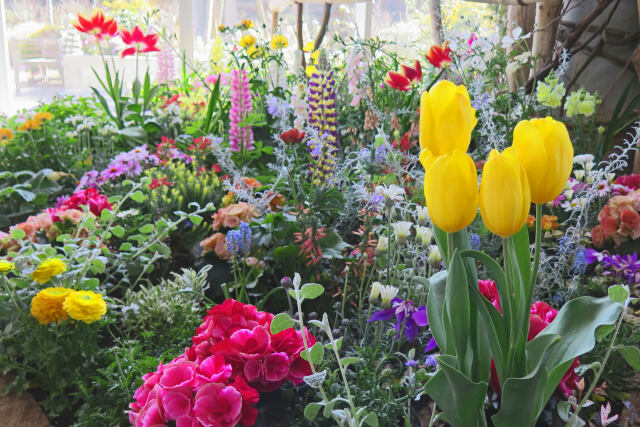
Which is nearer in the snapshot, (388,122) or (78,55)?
(388,122)

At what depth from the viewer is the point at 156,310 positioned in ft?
4.62

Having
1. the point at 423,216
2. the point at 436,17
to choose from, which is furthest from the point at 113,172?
the point at 436,17

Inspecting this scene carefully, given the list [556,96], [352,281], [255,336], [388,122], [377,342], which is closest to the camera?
[255,336]

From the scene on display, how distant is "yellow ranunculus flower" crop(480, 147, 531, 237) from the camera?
589 millimetres

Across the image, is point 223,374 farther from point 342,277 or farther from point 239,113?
point 239,113

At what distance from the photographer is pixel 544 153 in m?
0.63

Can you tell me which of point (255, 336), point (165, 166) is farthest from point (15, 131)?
point (255, 336)

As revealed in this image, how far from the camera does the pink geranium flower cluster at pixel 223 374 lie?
0.91 meters

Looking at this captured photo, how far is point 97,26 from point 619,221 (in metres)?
2.53

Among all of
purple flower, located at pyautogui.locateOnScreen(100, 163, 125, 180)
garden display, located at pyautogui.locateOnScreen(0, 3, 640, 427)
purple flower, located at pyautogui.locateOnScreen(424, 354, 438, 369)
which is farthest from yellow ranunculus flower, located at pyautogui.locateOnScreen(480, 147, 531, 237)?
purple flower, located at pyautogui.locateOnScreen(100, 163, 125, 180)

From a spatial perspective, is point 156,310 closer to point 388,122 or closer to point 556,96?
point 388,122

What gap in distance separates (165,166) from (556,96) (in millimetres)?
1435

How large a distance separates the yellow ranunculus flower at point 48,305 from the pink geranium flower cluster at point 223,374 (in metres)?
0.33

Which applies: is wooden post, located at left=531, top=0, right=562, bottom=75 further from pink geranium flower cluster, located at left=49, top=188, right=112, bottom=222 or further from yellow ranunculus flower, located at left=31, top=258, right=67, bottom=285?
yellow ranunculus flower, located at left=31, top=258, right=67, bottom=285
